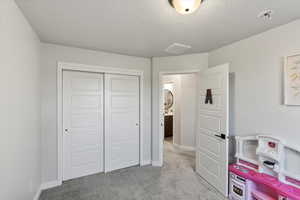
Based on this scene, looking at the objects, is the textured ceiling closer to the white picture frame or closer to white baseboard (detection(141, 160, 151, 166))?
the white picture frame

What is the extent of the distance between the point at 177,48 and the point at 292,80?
1661mm

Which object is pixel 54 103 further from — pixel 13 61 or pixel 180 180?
pixel 180 180

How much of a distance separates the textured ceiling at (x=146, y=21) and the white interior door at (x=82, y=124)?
68cm

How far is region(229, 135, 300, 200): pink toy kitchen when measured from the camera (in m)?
1.69

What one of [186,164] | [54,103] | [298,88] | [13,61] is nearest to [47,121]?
[54,103]

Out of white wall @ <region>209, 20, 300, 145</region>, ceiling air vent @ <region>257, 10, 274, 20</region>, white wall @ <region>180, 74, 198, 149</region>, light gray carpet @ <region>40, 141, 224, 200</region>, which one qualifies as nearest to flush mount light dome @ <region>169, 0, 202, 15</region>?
ceiling air vent @ <region>257, 10, 274, 20</region>

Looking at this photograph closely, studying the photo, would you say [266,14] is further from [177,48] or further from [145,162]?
[145,162]

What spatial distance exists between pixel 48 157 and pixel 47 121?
60 centimetres

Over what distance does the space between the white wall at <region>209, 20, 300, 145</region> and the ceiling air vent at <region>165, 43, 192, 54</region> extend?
2.30 feet

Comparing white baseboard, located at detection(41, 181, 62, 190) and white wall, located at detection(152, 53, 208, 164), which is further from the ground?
white wall, located at detection(152, 53, 208, 164)

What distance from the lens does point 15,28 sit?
4.74ft

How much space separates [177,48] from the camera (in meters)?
2.69

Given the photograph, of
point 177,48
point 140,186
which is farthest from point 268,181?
point 177,48

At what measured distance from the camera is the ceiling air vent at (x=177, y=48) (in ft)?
8.39
